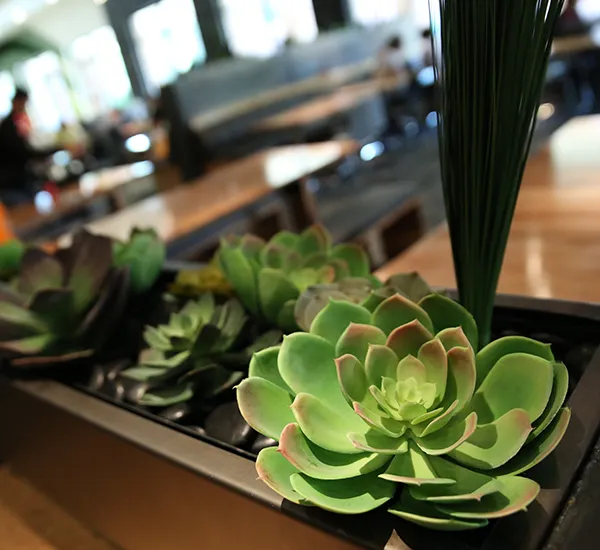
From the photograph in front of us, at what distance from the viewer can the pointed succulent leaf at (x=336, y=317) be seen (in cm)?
42

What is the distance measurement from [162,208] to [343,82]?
13.6 ft

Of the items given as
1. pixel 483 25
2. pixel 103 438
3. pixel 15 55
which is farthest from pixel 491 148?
pixel 15 55

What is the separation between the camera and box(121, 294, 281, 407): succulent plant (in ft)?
1.70

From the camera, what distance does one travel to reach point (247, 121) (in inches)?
181

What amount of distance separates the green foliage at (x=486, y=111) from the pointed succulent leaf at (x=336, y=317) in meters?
0.10

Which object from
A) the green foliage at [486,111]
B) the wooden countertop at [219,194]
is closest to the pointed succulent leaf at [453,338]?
the green foliage at [486,111]

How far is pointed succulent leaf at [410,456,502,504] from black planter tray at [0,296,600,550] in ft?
0.07

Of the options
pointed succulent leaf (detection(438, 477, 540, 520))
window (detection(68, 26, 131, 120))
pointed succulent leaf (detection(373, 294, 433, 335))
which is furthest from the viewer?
window (detection(68, 26, 131, 120))

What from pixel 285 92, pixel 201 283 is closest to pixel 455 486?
pixel 201 283

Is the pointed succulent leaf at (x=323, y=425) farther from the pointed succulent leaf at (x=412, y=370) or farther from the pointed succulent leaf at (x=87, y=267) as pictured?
the pointed succulent leaf at (x=87, y=267)

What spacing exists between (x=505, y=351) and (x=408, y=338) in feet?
0.22

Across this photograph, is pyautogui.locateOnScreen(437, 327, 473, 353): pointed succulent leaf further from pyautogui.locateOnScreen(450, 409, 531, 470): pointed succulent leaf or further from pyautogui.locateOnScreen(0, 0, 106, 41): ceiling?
pyautogui.locateOnScreen(0, 0, 106, 41): ceiling

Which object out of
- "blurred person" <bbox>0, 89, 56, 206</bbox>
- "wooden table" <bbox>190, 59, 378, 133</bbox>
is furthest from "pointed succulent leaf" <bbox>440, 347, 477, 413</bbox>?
"blurred person" <bbox>0, 89, 56, 206</bbox>

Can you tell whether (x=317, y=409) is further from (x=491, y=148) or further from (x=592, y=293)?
(x=592, y=293)
